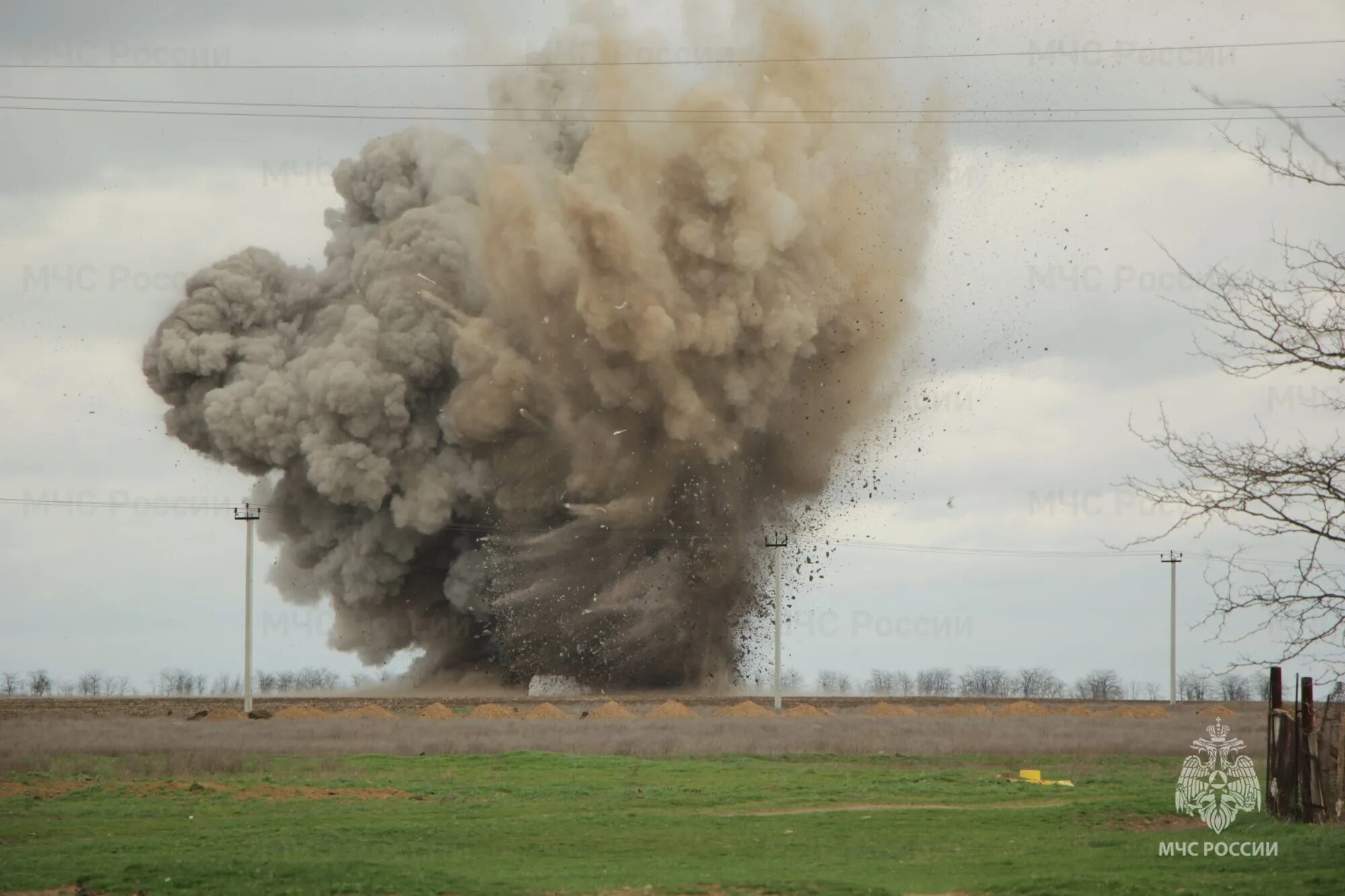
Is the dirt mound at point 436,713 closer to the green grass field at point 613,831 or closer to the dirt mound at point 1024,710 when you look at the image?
the green grass field at point 613,831

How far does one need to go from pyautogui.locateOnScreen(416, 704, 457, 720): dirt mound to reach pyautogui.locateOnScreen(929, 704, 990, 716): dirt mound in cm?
1724

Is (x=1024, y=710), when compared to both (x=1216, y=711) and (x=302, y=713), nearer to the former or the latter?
(x=1216, y=711)

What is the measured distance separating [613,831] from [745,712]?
30883 millimetres

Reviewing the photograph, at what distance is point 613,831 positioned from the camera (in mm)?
25078

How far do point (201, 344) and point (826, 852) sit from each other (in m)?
51.6

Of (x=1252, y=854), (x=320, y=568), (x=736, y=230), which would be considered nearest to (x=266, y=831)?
(x=1252, y=854)

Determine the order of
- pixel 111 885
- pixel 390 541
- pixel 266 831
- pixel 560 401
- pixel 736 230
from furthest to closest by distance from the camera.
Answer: pixel 390 541 < pixel 560 401 < pixel 736 230 < pixel 266 831 < pixel 111 885

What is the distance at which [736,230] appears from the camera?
197 ft

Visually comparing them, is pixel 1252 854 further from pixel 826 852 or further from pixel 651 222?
pixel 651 222

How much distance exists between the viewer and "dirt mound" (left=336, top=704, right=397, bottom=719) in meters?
52.1

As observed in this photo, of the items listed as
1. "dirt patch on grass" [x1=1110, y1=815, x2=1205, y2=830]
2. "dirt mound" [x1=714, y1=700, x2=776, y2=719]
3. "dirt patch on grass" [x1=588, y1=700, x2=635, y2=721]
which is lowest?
"dirt mound" [x1=714, y1=700, x2=776, y2=719]

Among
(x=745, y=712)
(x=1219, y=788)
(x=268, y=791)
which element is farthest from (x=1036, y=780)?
(x=745, y=712)

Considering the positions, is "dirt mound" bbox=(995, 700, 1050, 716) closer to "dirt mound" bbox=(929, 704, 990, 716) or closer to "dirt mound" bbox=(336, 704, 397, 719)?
"dirt mound" bbox=(929, 704, 990, 716)

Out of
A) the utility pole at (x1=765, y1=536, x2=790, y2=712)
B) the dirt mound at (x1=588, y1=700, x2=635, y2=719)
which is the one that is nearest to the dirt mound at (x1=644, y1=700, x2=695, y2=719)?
the dirt mound at (x1=588, y1=700, x2=635, y2=719)
